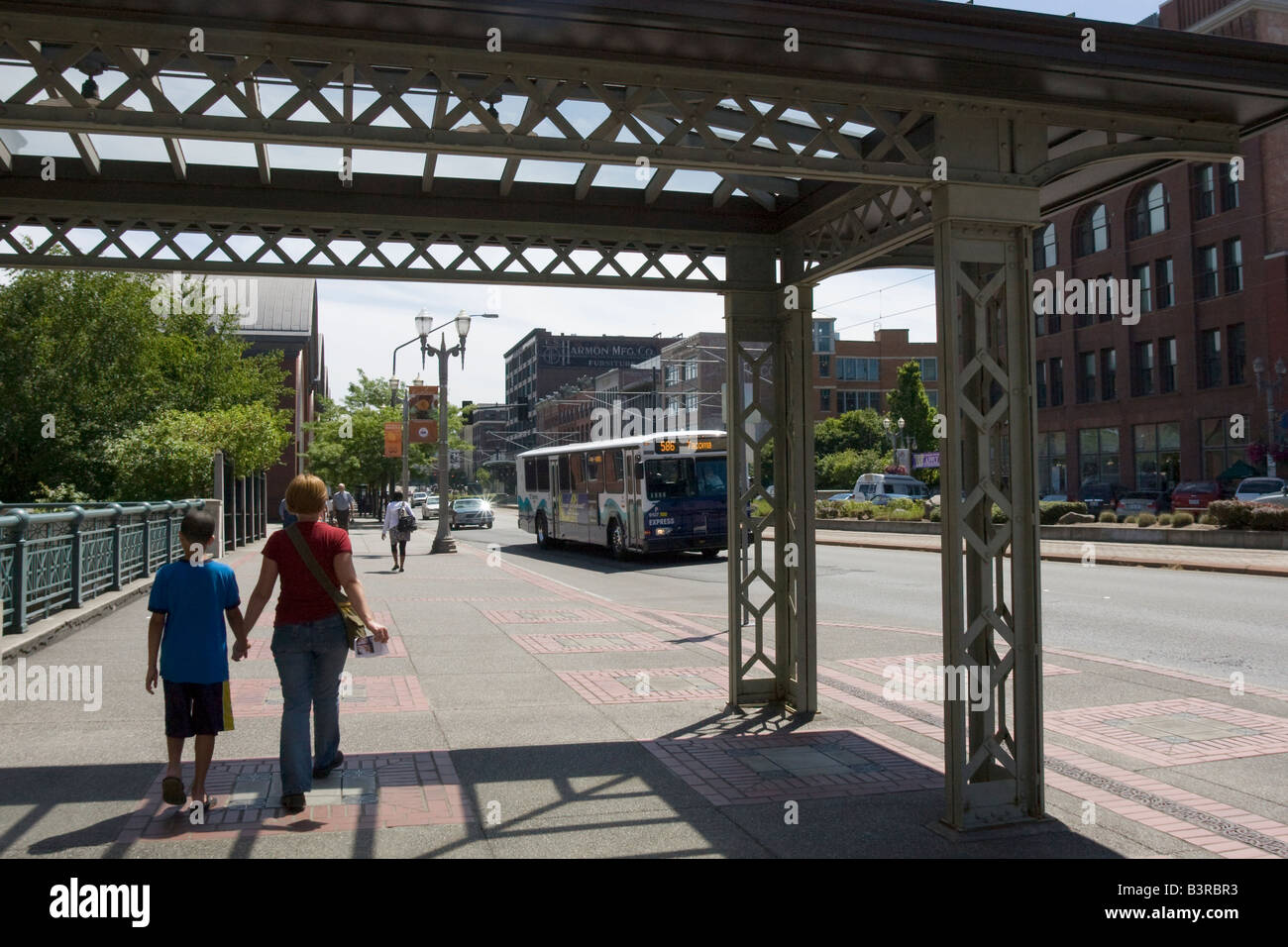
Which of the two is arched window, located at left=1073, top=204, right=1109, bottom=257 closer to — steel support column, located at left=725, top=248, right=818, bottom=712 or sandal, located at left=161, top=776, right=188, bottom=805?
steel support column, located at left=725, top=248, right=818, bottom=712

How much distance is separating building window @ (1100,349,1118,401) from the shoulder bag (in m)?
52.5

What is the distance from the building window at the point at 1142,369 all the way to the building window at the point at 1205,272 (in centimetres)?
374

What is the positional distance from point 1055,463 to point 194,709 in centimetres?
5615

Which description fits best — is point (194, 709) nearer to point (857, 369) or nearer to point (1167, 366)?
point (1167, 366)

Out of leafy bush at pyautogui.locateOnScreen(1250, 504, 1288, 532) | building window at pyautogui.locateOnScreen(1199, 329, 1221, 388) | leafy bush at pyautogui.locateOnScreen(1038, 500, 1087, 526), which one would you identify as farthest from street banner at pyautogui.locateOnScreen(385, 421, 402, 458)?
building window at pyautogui.locateOnScreen(1199, 329, 1221, 388)

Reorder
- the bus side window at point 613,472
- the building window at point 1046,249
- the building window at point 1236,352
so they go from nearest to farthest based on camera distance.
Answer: the bus side window at point 613,472
the building window at point 1236,352
the building window at point 1046,249

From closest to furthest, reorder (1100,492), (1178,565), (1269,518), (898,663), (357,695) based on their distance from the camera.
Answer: (357,695) < (898,663) < (1178,565) < (1269,518) < (1100,492)

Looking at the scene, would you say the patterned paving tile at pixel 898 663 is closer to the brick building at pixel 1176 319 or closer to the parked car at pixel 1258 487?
the parked car at pixel 1258 487

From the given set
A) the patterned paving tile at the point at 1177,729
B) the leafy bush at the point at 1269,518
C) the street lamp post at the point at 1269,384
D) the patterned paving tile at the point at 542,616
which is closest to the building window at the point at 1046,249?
the street lamp post at the point at 1269,384

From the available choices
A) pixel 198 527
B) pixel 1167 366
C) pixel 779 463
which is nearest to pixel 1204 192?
pixel 1167 366

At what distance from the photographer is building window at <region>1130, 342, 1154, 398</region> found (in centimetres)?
5043

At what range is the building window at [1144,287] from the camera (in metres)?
49.7

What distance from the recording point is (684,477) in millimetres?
25562
